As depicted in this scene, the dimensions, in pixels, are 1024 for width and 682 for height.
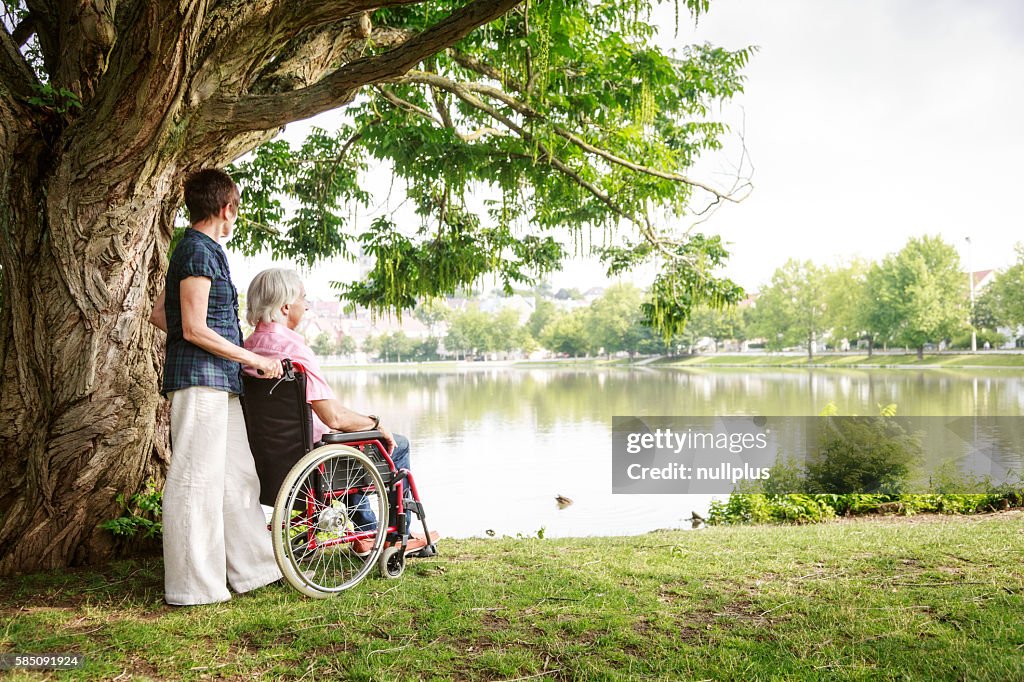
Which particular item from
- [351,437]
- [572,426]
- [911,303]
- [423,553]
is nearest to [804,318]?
[911,303]

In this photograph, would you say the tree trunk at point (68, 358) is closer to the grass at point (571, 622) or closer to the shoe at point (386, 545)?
the grass at point (571, 622)

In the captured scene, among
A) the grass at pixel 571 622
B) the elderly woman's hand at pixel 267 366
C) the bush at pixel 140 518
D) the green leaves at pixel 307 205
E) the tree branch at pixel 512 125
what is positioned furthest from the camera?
the green leaves at pixel 307 205

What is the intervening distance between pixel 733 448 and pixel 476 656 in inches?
477

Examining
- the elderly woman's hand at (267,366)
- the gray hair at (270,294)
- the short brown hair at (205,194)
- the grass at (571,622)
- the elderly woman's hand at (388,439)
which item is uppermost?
the short brown hair at (205,194)

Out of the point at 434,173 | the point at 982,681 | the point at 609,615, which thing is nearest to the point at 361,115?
the point at 434,173

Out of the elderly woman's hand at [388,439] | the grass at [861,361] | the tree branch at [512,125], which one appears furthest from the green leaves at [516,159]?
the grass at [861,361]

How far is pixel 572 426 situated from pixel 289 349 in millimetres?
16697

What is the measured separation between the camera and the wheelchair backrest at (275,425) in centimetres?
316

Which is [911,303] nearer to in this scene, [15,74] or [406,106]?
[406,106]

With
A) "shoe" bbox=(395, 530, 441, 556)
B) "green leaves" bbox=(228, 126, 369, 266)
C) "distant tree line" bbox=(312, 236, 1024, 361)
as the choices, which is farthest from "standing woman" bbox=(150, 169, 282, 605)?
"distant tree line" bbox=(312, 236, 1024, 361)

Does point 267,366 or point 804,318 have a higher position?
point 804,318

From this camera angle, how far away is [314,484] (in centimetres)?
321

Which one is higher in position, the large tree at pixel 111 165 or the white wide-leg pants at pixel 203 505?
the large tree at pixel 111 165

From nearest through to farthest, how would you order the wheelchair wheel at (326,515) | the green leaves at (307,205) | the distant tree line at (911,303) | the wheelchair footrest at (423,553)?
the wheelchair wheel at (326,515), the wheelchair footrest at (423,553), the green leaves at (307,205), the distant tree line at (911,303)
